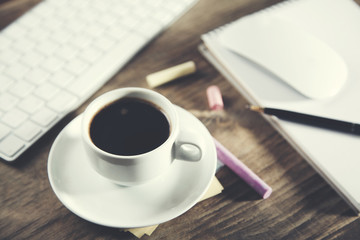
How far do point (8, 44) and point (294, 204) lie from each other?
57cm

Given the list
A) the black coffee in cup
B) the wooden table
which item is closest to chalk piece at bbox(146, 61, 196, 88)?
the wooden table

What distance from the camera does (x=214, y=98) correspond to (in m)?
0.56

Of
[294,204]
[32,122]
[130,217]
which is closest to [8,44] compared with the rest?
[32,122]

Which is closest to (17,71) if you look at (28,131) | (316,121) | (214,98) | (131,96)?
(28,131)

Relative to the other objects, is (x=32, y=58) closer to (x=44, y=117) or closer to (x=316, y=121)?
(x=44, y=117)

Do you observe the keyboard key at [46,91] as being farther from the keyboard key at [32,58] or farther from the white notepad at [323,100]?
the white notepad at [323,100]

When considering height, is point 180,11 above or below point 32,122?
above

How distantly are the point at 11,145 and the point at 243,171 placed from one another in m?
0.35

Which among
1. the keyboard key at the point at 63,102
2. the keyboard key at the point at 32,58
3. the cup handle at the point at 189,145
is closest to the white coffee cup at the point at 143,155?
the cup handle at the point at 189,145

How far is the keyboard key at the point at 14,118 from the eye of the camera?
1.63 ft

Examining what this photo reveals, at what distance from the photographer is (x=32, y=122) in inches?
19.8

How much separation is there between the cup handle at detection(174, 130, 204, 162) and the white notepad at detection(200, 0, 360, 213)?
17cm

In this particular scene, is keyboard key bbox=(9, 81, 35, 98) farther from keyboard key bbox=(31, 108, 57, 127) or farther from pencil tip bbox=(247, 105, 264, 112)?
pencil tip bbox=(247, 105, 264, 112)

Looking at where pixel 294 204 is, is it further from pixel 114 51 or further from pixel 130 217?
pixel 114 51
